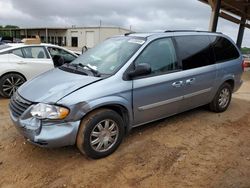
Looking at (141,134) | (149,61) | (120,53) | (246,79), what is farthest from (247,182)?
(246,79)

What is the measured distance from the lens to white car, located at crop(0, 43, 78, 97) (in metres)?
6.78

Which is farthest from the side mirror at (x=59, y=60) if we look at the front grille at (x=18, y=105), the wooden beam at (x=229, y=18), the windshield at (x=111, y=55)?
the wooden beam at (x=229, y=18)

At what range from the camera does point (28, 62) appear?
714cm

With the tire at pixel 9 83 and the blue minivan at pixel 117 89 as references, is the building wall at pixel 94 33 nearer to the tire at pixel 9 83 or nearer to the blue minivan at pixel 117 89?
the tire at pixel 9 83

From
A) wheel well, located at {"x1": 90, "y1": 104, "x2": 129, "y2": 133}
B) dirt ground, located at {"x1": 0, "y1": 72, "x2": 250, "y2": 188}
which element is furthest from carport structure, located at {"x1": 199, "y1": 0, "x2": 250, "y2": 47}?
wheel well, located at {"x1": 90, "y1": 104, "x2": 129, "y2": 133}

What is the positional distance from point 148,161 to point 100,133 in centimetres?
75

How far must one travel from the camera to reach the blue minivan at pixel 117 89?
3.34 metres

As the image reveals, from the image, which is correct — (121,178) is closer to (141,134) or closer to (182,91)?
(141,134)

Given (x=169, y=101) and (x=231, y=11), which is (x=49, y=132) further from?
(x=231, y=11)

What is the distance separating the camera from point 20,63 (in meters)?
7.00

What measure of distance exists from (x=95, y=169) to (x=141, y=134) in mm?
1285

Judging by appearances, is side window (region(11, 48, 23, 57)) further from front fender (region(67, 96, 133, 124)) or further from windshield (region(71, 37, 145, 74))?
front fender (region(67, 96, 133, 124))

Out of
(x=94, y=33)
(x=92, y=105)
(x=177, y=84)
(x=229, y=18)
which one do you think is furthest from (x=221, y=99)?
(x=94, y=33)

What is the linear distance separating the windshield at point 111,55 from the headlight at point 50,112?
0.90 m
